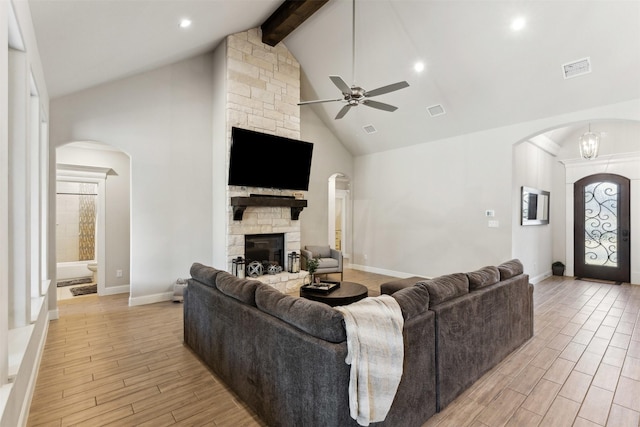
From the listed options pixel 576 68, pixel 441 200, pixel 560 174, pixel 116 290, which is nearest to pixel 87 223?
pixel 116 290

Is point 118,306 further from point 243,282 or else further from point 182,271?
point 243,282

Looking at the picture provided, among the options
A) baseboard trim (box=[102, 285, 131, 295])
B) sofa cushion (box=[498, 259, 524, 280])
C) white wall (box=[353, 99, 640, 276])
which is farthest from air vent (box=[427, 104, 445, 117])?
baseboard trim (box=[102, 285, 131, 295])

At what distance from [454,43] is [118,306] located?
629 centimetres

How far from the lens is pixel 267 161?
5.34 metres

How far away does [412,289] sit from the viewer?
2201 millimetres

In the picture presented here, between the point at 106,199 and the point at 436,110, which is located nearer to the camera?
the point at 106,199

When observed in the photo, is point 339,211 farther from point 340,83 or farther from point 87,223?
point 340,83

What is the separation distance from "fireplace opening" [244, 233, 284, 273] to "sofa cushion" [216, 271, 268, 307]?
2.78 m

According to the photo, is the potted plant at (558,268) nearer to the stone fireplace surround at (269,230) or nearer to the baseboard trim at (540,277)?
the baseboard trim at (540,277)

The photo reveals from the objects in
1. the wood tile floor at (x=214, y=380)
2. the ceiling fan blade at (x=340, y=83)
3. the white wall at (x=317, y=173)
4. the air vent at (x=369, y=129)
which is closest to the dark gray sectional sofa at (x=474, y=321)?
the wood tile floor at (x=214, y=380)

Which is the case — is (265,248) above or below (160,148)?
A: below

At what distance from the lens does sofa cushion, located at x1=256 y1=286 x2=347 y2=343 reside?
170 cm

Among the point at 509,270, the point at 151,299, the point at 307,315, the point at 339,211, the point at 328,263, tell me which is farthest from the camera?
the point at 339,211

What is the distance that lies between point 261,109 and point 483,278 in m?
4.32
